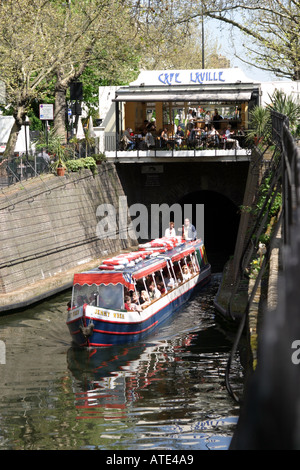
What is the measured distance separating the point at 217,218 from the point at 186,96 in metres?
12.3

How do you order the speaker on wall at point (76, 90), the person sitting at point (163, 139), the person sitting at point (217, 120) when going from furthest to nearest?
the person sitting at point (217, 120) < the person sitting at point (163, 139) < the speaker on wall at point (76, 90)

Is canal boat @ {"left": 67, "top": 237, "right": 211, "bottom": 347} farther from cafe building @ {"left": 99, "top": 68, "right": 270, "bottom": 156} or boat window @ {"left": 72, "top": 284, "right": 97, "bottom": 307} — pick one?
cafe building @ {"left": 99, "top": 68, "right": 270, "bottom": 156}

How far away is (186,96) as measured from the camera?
111 feet

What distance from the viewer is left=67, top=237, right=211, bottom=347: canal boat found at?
19.3 meters

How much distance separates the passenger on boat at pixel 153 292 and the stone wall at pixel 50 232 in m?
3.78

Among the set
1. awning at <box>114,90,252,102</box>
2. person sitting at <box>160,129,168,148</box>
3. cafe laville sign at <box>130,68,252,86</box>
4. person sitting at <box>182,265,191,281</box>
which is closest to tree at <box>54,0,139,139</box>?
cafe laville sign at <box>130,68,252,86</box>

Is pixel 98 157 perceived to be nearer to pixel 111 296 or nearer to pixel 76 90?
pixel 76 90

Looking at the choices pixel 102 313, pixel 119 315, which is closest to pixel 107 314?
pixel 102 313

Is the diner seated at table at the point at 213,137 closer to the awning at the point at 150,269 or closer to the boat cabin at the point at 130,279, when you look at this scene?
the boat cabin at the point at 130,279

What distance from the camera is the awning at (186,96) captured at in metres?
33.4

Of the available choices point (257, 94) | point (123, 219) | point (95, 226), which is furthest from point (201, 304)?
point (257, 94)

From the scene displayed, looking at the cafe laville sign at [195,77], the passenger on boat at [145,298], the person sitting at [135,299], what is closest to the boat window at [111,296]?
the person sitting at [135,299]

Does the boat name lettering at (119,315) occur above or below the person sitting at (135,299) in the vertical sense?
below

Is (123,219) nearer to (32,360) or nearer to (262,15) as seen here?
(262,15)
